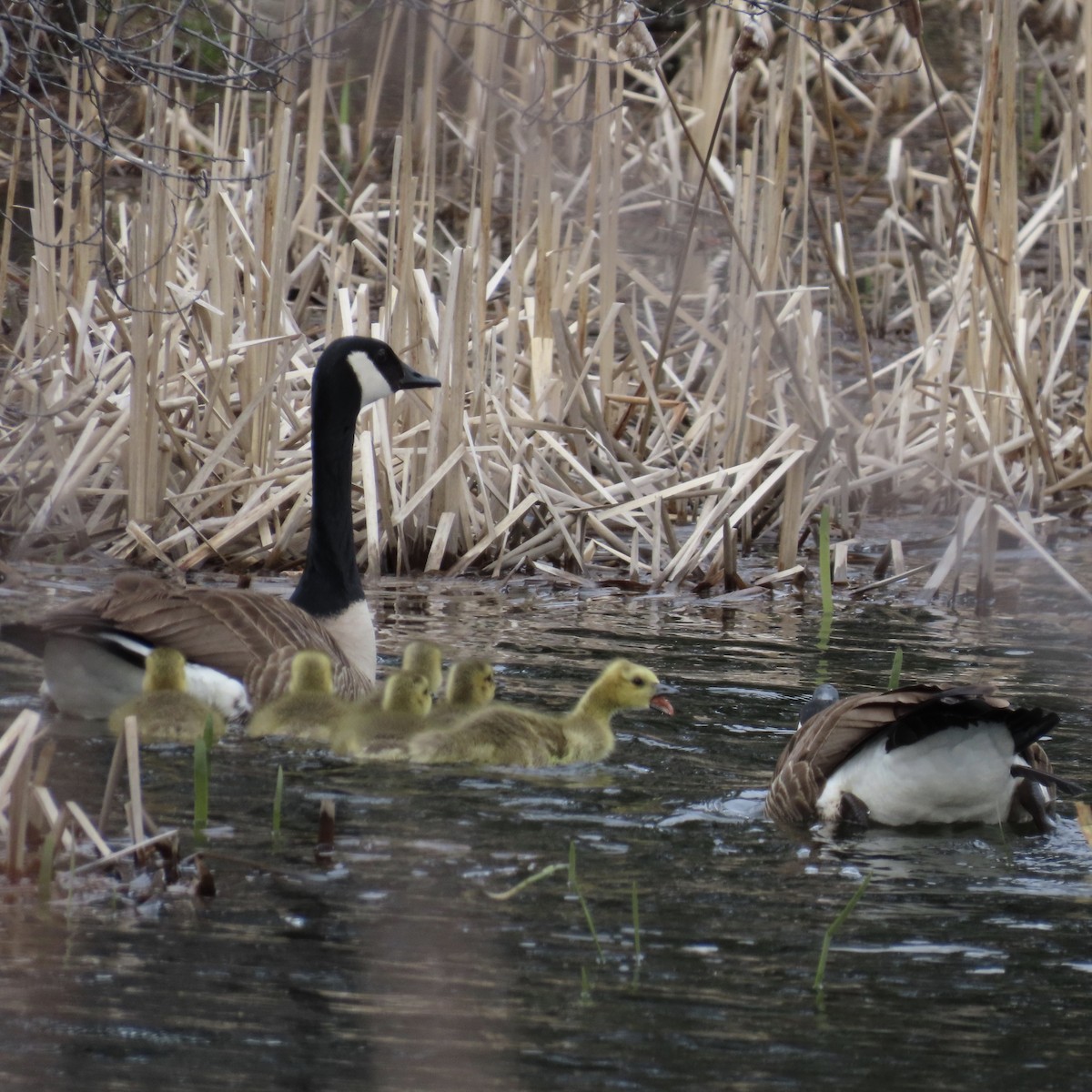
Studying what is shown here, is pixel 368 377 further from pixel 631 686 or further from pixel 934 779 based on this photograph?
pixel 934 779

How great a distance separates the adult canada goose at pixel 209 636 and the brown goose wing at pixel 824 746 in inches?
61.3

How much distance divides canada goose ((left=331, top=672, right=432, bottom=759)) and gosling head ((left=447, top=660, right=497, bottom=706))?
15cm

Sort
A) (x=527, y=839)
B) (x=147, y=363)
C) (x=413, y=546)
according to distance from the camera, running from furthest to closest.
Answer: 1. (x=413, y=546)
2. (x=147, y=363)
3. (x=527, y=839)

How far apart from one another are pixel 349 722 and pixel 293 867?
1267 mm

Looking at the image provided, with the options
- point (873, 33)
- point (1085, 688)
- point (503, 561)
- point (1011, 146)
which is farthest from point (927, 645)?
point (873, 33)

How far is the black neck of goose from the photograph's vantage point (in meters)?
6.44

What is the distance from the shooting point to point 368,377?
22.6 ft

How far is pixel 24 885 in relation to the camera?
12.4 feet

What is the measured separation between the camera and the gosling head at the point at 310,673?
5.53 m

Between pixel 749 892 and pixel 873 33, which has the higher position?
pixel 873 33

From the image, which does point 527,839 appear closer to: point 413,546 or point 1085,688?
point 1085,688

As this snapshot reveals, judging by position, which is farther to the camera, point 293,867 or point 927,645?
point 927,645

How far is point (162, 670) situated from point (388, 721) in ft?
2.21

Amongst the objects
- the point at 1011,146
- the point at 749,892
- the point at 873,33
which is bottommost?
the point at 749,892
